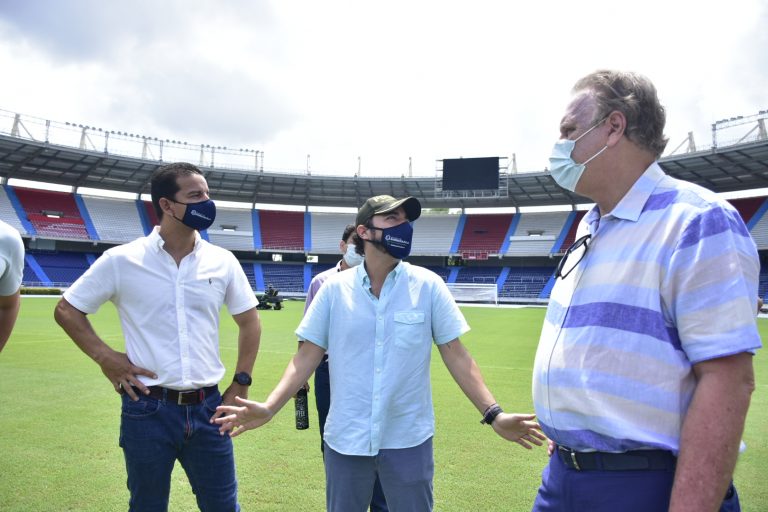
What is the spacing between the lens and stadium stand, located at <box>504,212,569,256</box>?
46.2 metres

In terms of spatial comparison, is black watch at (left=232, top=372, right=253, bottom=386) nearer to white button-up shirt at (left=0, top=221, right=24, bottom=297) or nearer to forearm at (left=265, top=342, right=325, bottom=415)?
forearm at (left=265, top=342, right=325, bottom=415)

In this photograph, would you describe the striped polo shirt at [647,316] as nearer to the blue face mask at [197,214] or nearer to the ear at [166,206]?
the blue face mask at [197,214]

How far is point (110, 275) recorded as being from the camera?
298 cm

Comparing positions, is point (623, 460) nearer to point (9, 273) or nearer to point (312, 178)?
point (9, 273)

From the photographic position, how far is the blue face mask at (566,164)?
1.92 m

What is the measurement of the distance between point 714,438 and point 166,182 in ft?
10.3

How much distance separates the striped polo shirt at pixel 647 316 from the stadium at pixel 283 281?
2.50 m

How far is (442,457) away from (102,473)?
3132 mm

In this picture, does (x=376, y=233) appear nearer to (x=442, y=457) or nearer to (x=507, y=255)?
(x=442, y=457)

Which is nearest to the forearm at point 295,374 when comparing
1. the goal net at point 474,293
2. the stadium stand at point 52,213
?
the goal net at point 474,293

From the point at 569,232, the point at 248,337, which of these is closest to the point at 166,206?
the point at 248,337

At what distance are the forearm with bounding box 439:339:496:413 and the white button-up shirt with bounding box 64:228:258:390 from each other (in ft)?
4.86

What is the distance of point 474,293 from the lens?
4031cm

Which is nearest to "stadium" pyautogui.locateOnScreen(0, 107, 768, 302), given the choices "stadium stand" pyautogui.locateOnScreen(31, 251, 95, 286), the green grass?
"stadium stand" pyautogui.locateOnScreen(31, 251, 95, 286)
